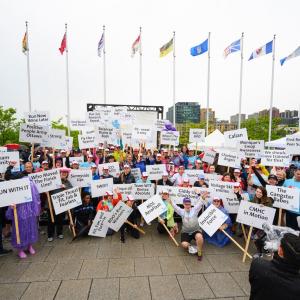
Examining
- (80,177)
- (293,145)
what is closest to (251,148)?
(293,145)

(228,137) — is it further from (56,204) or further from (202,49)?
(202,49)

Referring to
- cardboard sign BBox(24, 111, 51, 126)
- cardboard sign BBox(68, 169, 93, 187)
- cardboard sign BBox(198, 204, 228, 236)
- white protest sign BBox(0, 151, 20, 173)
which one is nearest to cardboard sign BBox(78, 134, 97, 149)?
cardboard sign BBox(24, 111, 51, 126)

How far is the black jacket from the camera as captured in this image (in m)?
2.03

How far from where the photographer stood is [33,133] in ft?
27.0

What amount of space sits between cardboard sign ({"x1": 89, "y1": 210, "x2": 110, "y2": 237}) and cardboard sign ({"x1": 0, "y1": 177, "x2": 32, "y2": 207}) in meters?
1.77

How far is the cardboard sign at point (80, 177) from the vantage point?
7430 millimetres

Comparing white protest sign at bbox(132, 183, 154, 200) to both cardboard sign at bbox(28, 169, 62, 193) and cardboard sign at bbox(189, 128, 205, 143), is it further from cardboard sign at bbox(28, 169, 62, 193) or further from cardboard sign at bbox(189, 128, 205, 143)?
cardboard sign at bbox(189, 128, 205, 143)

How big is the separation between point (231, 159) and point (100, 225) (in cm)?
477

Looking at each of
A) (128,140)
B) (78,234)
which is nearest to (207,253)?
(78,234)

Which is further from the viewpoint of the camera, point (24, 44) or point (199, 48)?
point (199, 48)

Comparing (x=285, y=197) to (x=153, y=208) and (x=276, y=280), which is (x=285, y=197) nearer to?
(x=153, y=208)

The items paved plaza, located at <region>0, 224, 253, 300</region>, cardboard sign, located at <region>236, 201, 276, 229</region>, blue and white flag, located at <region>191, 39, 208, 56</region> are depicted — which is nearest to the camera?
paved plaza, located at <region>0, 224, 253, 300</region>

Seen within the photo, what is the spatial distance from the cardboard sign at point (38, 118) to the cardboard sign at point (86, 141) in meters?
1.37

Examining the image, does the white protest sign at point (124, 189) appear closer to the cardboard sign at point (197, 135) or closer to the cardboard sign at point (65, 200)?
the cardboard sign at point (65, 200)
